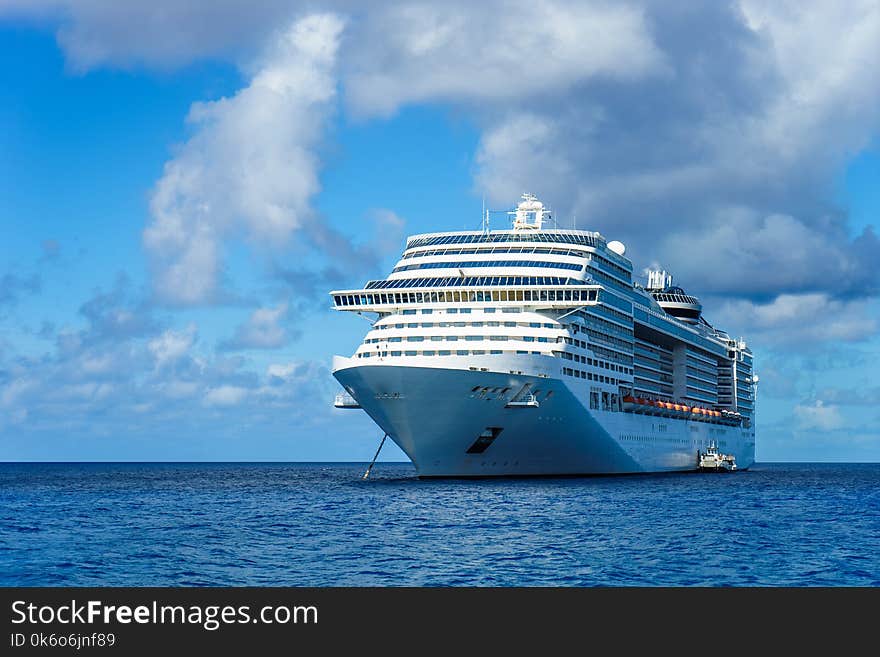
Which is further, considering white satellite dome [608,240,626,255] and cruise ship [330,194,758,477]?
white satellite dome [608,240,626,255]

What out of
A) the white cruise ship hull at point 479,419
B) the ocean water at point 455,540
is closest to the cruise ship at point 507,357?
the white cruise ship hull at point 479,419

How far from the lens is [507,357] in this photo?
6975cm

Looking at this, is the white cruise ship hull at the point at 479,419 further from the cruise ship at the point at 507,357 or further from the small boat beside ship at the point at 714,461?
the small boat beside ship at the point at 714,461

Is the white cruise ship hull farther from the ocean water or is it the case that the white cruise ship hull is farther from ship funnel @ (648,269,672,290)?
ship funnel @ (648,269,672,290)

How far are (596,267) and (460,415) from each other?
23813 millimetres

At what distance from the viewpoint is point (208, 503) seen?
68875 mm

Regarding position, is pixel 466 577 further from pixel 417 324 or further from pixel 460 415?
pixel 417 324

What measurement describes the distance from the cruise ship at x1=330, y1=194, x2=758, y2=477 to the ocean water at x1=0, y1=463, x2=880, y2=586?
13.3 ft

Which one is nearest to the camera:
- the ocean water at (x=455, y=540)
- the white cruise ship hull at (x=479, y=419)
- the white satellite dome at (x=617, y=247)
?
the ocean water at (x=455, y=540)

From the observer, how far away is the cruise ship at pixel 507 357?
224 ft

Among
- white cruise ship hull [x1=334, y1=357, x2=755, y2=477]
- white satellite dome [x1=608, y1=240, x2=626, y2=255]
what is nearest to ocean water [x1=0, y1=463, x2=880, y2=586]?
white cruise ship hull [x1=334, y1=357, x2=755, y2=477]

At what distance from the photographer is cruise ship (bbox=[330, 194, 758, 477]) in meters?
68.2

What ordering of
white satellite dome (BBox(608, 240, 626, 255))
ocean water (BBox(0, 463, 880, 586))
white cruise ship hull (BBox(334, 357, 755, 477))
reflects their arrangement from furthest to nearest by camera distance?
white satellite dome (BBox(608, 240, 626, 255)) < white cruise ship hull (BBox(334, 357, 755, 477)) < ocean water (BBox(0, 463, 880, 586))

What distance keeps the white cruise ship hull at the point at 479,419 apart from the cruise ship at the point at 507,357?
3.7 inches
